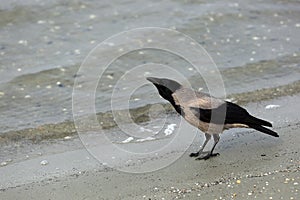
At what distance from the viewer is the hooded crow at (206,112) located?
6.22 meters

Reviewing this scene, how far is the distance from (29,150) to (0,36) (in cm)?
424

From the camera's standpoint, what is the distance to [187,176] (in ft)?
19.6

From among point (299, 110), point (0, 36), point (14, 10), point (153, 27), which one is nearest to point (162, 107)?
point (299, 110)

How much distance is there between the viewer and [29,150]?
22.7ft

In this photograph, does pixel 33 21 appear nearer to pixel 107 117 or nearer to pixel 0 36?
pixel 0 36

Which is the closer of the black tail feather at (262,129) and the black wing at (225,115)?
the black wing at (225,115)

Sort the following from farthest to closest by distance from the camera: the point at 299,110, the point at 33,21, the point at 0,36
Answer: the point at 33,21 → the point at 0,36 → the point at 299,110

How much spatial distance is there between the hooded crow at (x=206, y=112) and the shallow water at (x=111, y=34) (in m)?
1.87

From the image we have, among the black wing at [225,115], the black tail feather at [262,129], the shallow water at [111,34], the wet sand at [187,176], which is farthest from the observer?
the shallow water at [111,34]

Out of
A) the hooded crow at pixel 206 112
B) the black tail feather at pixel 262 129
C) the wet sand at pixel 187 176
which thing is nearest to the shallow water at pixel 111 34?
the wet sand at pixel 187 176

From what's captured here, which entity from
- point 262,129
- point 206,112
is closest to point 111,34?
point 206,112

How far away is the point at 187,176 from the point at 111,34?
5.20 metres

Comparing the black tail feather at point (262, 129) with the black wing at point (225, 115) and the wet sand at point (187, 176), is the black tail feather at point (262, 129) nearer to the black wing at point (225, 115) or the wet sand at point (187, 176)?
the black wing at point (225, 115)

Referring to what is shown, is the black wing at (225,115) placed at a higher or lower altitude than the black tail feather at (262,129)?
higher
